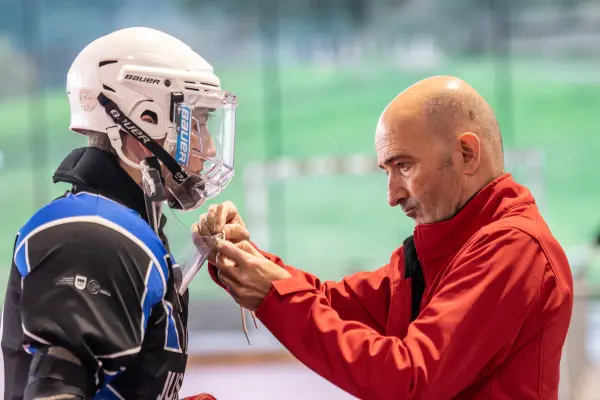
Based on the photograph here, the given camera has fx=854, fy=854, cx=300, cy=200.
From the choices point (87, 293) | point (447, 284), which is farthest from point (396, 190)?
point (87, 293)

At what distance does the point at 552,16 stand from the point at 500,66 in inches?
34.6

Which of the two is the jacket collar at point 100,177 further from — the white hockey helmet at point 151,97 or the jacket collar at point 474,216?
the jacket collar at point 474,216

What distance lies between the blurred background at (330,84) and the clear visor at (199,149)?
7.42 m

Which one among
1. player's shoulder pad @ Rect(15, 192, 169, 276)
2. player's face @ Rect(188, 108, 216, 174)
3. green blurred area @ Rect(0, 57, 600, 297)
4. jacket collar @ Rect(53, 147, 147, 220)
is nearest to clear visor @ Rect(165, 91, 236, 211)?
player's face @ Rect(188, 108, 216, 174)

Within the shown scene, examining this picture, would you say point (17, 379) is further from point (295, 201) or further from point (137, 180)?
point (295, 201)

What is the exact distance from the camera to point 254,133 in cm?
1023

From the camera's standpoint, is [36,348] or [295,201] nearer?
[36,348]

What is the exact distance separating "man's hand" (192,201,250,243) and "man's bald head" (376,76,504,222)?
0.42m

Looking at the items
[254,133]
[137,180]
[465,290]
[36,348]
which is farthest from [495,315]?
[254,133]

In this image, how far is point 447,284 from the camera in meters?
2.06

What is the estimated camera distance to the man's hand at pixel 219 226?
2.15 meters

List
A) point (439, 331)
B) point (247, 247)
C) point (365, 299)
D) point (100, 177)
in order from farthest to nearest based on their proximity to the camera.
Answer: point (365, 299) < point (247, 247) < point (439, 331) < point (100, 177)

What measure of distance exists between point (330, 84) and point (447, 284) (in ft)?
27.2

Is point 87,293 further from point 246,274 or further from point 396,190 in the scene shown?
point 396,190
